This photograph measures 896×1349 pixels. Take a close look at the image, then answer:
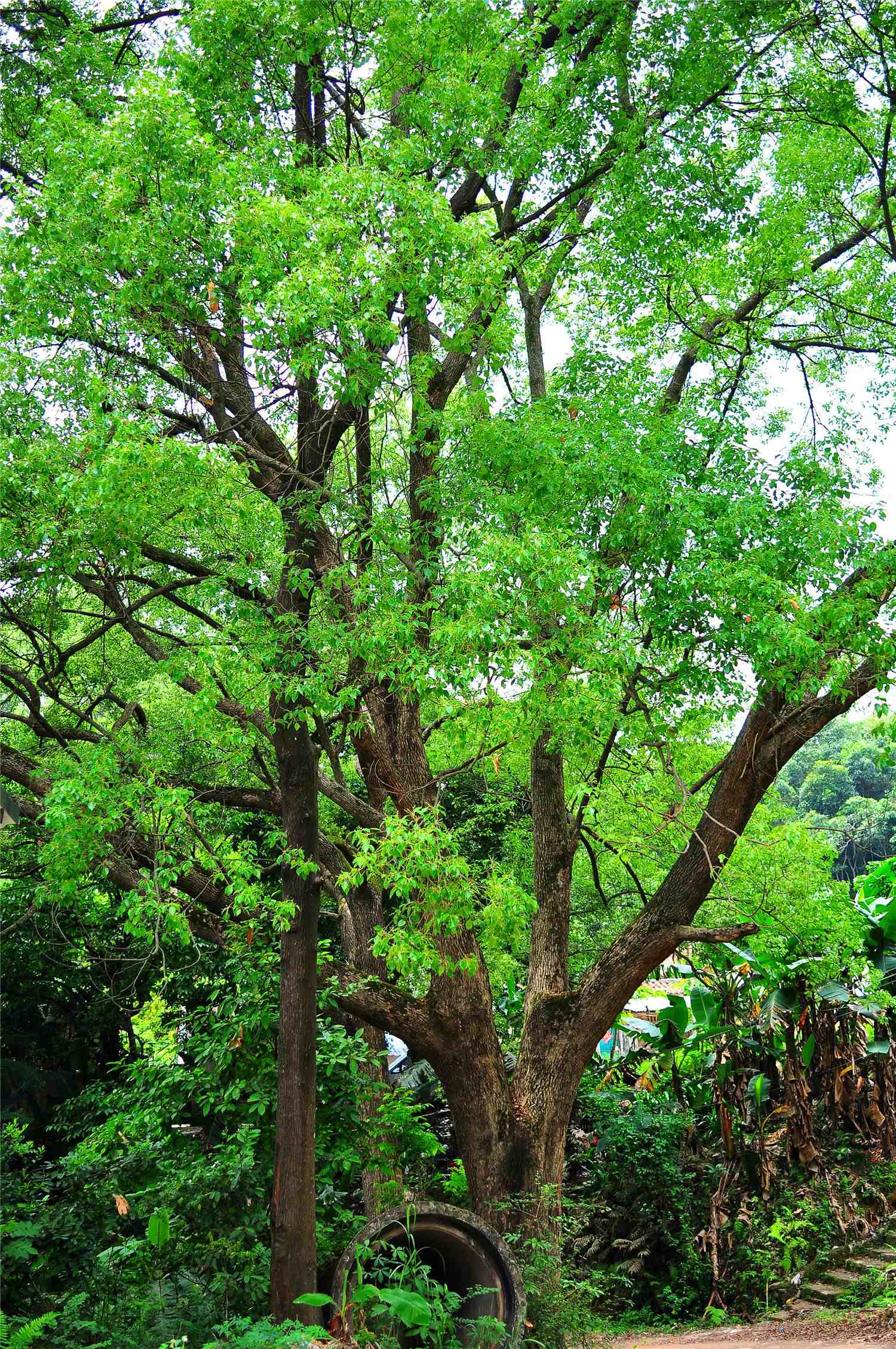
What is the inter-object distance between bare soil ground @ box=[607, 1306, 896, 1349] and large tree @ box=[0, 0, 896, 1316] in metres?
1.61

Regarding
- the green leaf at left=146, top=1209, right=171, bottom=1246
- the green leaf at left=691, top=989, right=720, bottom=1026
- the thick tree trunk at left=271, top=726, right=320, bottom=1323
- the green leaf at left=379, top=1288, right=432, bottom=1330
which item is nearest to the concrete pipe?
the thick tree trunk at left=271, top=726, right=320, bottom=1323

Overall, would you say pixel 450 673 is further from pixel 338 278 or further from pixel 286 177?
pixel 286 177

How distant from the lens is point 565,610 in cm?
663

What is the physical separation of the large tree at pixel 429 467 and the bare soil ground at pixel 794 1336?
1610 millimetres

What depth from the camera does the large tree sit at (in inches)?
246

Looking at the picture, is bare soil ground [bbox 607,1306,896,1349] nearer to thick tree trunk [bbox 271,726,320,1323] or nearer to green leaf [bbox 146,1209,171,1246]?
thick tree trunk [bbox 271,726,320,1323]

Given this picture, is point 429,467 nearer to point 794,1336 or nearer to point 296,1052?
point 296,1052

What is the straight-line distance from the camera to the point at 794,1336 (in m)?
7.95

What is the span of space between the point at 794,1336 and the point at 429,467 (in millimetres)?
6977

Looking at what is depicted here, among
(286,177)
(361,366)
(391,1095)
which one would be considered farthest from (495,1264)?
(286,177)

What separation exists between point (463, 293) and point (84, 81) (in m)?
3.37

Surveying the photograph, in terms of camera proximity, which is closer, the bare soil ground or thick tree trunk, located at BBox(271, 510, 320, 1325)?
thick tree trunk, located at BBox(271, 510, 320, 1325)

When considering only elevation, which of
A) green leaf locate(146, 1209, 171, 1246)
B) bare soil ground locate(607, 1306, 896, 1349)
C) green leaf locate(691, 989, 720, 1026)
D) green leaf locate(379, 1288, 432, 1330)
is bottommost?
bare soil ground locate(607, 1306, 896, 1349)

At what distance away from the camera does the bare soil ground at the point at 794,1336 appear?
24.1ft
